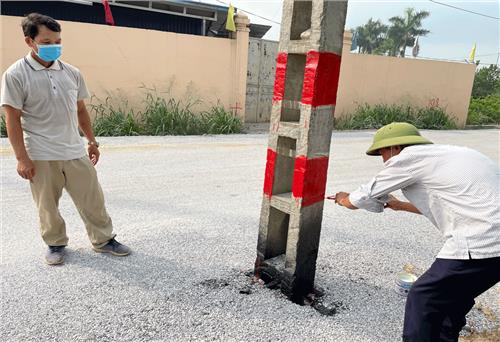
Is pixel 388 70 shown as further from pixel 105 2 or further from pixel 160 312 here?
pixel 160 312

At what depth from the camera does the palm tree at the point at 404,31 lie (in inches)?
1400

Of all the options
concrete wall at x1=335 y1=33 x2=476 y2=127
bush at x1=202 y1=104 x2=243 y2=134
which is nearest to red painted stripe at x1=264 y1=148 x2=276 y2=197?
bush at x1=202 y1=104 x2=243 y2=134

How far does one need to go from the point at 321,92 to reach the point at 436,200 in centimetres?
82

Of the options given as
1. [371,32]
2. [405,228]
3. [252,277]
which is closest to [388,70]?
[405,228]

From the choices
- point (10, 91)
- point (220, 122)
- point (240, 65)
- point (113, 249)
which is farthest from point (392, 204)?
point (240, 65)

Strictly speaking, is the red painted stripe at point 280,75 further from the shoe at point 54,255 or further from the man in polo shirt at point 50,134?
the shoe at point 54,255

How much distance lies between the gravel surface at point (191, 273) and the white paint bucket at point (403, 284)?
60mm

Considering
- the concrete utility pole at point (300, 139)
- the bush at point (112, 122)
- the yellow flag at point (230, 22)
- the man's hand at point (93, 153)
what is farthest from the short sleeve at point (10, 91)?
the yellow flag at point (230, 22)

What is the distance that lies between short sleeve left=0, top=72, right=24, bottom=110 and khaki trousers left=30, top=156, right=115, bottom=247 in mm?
424

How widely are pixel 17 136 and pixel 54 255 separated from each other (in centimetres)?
89

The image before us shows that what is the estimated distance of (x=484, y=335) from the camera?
2381mm

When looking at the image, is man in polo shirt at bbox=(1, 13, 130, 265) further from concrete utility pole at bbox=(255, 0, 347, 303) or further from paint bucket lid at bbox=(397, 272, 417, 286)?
paint bucket lid at bbox=(397, 272, 417, 286)

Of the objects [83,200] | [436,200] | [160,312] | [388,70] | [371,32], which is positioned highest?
[371,32]

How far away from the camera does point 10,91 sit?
2.62m
